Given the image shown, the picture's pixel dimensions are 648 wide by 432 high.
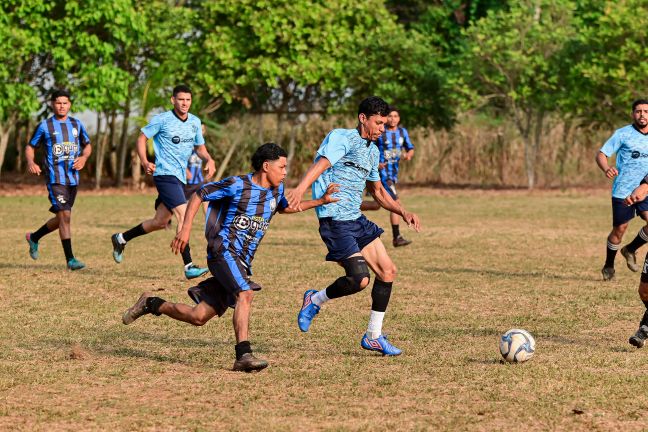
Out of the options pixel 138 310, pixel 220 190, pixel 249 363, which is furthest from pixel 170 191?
pixel 249 363

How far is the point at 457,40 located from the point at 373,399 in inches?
1406

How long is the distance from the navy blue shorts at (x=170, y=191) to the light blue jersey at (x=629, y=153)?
460 cm

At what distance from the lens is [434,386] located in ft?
24.0

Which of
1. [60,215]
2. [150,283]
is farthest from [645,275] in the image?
[60,215]

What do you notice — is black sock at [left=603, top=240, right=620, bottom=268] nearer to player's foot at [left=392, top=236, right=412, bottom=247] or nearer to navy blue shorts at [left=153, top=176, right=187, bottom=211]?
player's foot at [left=392, top=236, right=412, bottom=247]

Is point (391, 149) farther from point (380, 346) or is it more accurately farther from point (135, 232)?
point (380, 346)

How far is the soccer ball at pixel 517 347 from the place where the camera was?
802 cm

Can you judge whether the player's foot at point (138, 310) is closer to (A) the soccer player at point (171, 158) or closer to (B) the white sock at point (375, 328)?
(B) the white sock at point (375, 328)

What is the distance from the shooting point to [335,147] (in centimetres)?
855

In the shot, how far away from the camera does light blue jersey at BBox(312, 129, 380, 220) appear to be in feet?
28.4

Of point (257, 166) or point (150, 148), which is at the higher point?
point (257, 166)

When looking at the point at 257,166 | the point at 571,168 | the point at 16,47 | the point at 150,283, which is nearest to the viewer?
the point at 257,166

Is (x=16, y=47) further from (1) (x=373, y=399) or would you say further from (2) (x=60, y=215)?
(1) (x=373, y=399)

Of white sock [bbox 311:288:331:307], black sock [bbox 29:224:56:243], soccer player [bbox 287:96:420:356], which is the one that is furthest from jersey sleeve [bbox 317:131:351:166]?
black sock [bbox 29:224:56:243]
